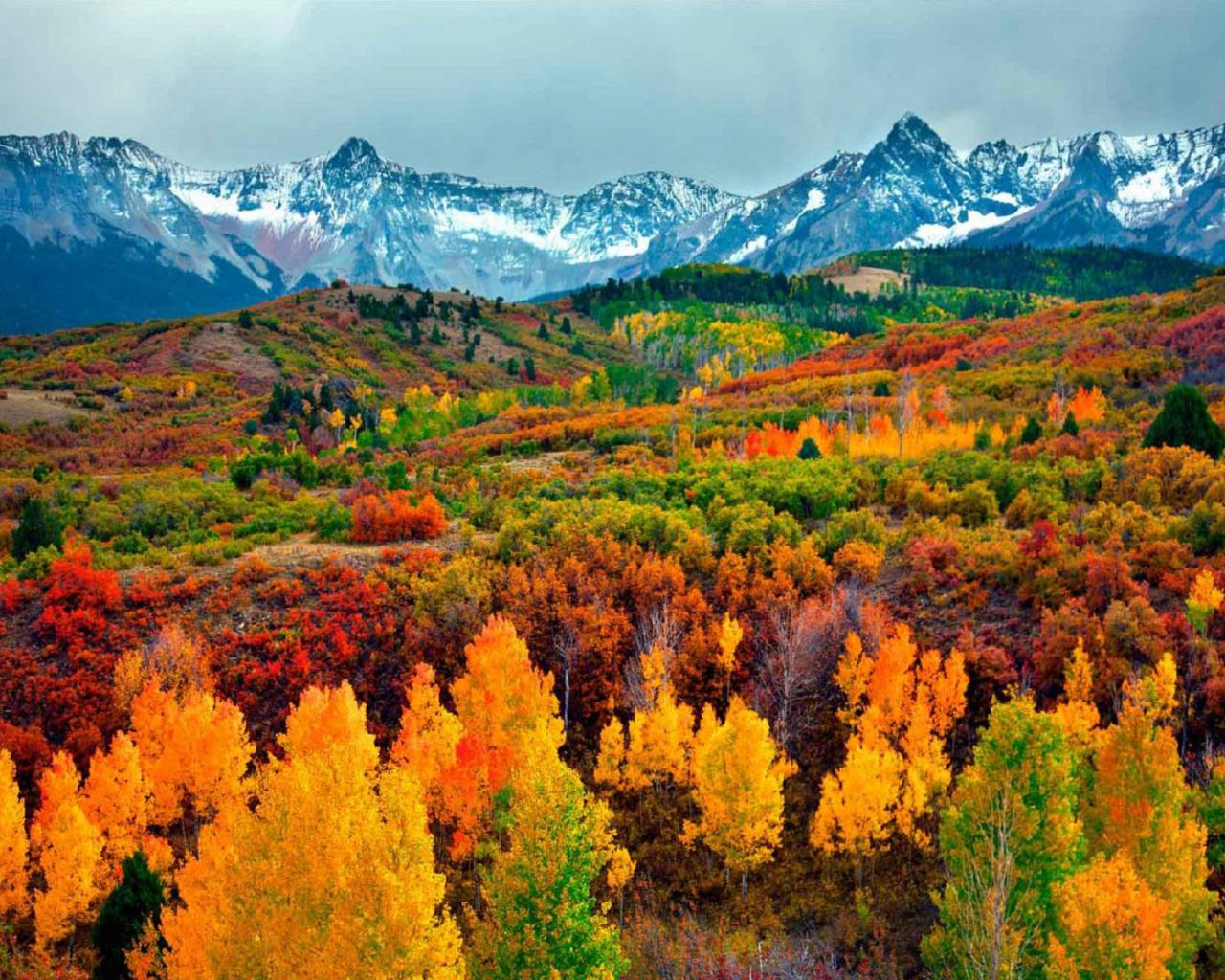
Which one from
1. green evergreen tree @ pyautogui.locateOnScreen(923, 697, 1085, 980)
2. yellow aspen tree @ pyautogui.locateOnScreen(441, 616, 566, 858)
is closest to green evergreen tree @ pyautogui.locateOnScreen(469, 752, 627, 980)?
green evergreen tree @ pyautogui.locateOnScreen(923, 697, 1085, 980)

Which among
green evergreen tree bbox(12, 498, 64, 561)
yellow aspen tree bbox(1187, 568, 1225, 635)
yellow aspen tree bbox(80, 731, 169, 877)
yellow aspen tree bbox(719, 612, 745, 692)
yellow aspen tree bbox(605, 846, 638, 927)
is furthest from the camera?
green evergreen tree bbox(12, 498, 64, 561)

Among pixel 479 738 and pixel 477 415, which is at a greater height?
pixel 477 415

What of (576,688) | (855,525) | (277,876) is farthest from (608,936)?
(855,525)

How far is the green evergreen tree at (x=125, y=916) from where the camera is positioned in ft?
74.5

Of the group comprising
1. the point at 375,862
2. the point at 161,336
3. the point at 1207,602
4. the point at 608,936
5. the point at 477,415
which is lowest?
the point at 608,936

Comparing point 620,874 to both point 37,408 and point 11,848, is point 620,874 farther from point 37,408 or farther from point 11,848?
point 37,408

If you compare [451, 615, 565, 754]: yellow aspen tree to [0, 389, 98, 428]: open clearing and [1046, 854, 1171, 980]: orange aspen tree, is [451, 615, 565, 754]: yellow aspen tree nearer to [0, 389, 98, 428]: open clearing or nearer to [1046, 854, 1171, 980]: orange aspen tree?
[1046, 854, 1171, 980]: orange aspen tree

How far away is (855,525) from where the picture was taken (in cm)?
3975

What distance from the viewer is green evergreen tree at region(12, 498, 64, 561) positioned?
43.8 m

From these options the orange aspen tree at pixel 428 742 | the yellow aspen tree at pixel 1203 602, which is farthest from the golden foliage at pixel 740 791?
the yellow aspen tree at pixel 1203 602

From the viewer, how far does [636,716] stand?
29.7 metres

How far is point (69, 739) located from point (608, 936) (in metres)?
24.1

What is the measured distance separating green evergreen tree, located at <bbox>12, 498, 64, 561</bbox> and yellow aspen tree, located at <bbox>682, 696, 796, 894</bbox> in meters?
37.4

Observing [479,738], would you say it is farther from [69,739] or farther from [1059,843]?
[1059,843]
